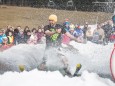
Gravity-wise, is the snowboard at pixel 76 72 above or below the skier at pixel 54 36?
below

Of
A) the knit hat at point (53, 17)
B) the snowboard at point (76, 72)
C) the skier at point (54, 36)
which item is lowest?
the snowboard at point (76, 72)

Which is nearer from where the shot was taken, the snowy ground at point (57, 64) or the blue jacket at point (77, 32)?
the snowy ground at point (57, 64)

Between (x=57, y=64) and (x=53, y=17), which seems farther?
(x=57, y=64)

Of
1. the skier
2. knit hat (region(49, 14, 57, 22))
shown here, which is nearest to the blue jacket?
the skier

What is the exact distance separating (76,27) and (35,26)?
578 millimetres

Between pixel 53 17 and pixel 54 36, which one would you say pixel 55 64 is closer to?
pixel 54 36

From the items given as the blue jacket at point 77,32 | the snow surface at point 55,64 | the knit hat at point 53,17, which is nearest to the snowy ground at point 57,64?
the snow surface at point 55,64

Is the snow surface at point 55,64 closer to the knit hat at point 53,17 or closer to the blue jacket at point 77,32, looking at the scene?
the blue jacket at point 77,32

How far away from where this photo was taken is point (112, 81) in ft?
21.2

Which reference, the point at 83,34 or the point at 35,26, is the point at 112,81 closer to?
the point at 83,34

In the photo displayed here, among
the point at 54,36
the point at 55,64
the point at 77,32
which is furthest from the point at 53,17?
the point at 55,64

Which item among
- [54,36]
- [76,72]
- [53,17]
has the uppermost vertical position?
[53,17]

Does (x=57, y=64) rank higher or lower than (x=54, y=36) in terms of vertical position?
lower

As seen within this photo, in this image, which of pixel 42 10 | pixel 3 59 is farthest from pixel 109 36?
pixel 3 59
